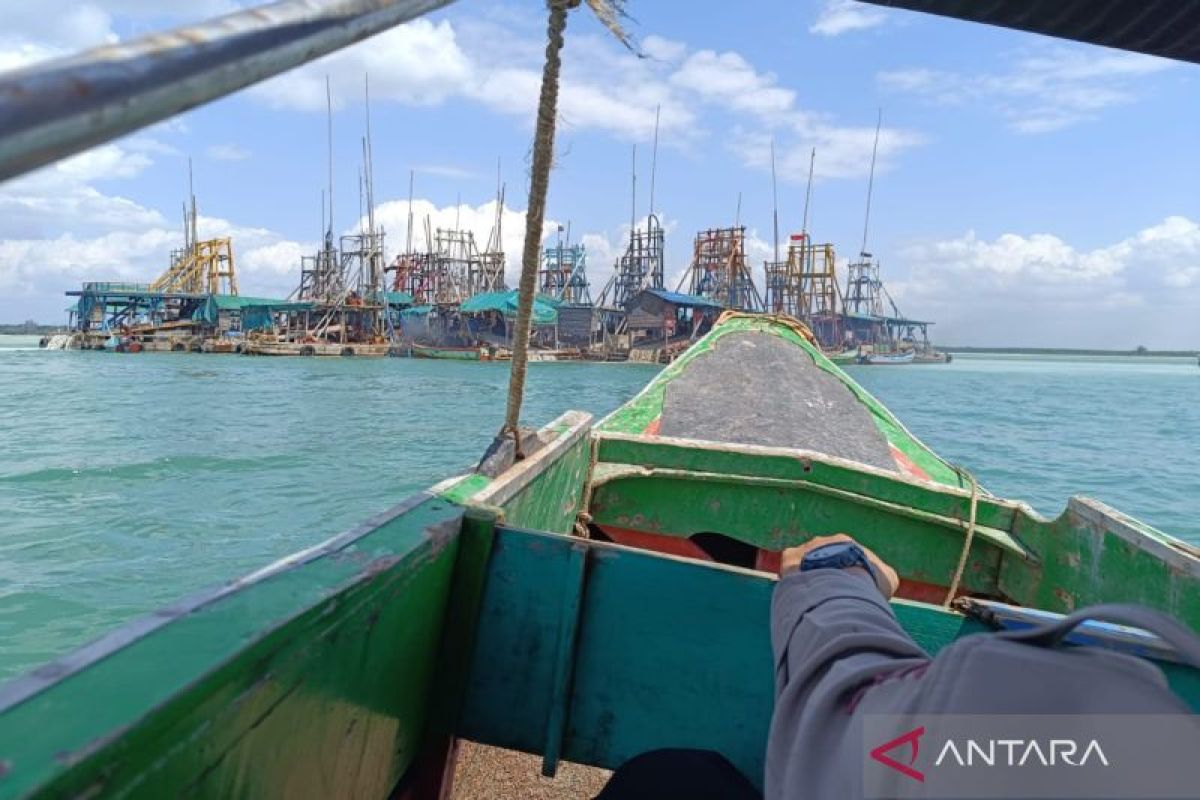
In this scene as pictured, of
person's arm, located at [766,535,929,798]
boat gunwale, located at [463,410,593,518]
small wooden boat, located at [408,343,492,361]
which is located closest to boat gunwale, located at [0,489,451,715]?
boat gunwale, located at [463,410,593,518]

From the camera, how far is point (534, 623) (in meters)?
1.71

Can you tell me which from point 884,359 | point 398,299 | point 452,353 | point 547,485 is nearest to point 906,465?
point 547,485

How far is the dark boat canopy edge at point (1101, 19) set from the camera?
131cm

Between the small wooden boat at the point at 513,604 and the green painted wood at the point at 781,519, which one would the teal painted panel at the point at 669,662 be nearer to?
the small wooden boat at the point at 513,604

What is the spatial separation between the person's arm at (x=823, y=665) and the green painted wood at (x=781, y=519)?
2.43m

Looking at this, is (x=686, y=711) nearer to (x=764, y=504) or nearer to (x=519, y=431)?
Answer: (x=519, y=431)

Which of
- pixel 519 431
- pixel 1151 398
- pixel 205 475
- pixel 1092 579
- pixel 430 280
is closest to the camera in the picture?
pixel 519 431

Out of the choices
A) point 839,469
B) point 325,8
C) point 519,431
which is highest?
point 325,8

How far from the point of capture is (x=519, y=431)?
2.39 meters

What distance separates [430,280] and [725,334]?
186 ft

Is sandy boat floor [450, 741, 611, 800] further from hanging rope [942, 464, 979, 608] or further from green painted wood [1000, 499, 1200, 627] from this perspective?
green painted wood [1000, 499, 1200, 627]

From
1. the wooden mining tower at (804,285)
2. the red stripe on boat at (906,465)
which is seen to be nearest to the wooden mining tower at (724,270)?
the wooden mining tower at (804,285)

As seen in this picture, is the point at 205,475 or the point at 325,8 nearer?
the point at 325,8

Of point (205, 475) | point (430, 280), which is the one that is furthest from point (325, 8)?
point (430, 280)
